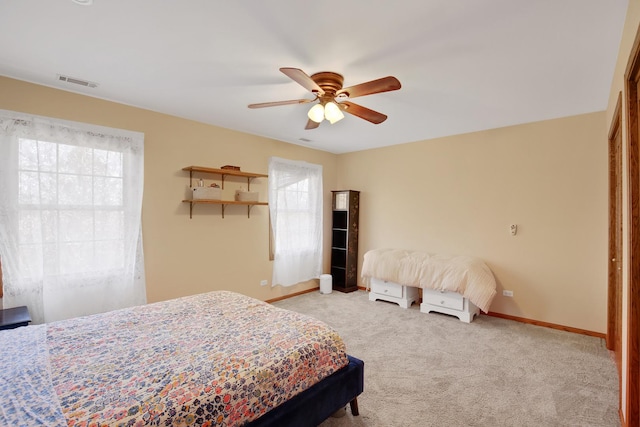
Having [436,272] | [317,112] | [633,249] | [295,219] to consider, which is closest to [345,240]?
Result: [295,219]

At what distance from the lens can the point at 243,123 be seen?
411cm

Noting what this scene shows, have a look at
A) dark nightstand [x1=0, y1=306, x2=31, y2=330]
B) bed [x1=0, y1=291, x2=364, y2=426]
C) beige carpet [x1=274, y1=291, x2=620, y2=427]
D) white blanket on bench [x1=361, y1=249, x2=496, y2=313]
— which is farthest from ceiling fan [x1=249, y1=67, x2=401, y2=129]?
dark nightstand [x1=0, y1=306, x2=31, y2=330]

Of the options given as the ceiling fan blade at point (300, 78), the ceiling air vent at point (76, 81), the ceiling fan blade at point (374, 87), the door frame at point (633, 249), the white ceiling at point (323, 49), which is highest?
the ceiling air vent at point (76, 81)

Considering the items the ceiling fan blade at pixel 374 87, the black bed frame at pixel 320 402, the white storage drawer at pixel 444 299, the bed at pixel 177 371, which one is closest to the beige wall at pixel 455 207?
the white storage drawer at pixel 444 299

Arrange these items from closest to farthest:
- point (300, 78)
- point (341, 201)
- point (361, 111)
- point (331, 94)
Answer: point (300, 78), point (331, 94), point (361, 111), point (341, 201)

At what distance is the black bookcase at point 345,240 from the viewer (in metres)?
5.59

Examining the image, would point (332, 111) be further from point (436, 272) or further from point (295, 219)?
point (295, 219)

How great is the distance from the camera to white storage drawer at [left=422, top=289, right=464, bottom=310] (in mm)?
4056

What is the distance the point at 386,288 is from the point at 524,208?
86.5 inches

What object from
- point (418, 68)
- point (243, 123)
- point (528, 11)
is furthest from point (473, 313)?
point (243, 123)

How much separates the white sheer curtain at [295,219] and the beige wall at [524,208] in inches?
54.8

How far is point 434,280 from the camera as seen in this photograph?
13.7 feet

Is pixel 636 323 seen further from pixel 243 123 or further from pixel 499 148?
pixel 243 123

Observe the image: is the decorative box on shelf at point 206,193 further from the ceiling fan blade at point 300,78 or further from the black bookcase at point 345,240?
the black bookcase at point 345,240
